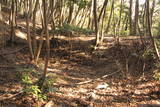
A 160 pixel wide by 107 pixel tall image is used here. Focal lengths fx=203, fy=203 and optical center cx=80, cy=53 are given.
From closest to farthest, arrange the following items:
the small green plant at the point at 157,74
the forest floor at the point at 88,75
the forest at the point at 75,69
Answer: the forest at the point at 75,69
the forest floor at the point at 88,75
the small green plant at the point at 157,74

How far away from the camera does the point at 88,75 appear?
10.2 m

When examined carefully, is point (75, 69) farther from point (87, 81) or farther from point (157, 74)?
point (157, 74)

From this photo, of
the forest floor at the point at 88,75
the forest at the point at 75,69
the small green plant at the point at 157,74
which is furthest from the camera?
the small green plant at the point at 157,74

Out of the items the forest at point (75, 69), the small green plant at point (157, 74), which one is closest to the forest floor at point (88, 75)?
the forest at point (75, 69)

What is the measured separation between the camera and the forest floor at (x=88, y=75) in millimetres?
6637

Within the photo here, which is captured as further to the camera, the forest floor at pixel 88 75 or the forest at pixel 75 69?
the forest floor at pixel 88 75

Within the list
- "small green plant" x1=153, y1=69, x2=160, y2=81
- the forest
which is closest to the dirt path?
the forest

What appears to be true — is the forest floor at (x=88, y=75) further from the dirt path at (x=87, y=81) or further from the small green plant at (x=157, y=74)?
the small green plant at (x=157, y=74)

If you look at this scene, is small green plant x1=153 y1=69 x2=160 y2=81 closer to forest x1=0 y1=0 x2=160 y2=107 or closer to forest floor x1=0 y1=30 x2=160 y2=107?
forest x1=0 y1=0 x2=160 y2=107

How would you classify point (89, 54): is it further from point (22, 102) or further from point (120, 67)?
point (22, 102)

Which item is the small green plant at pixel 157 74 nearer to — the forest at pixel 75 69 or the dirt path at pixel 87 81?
the forest at pixel 75 69

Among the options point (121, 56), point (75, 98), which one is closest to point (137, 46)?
point (121, 56)

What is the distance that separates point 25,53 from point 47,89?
21.3 feet

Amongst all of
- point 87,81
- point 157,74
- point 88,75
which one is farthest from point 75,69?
point 157,74
